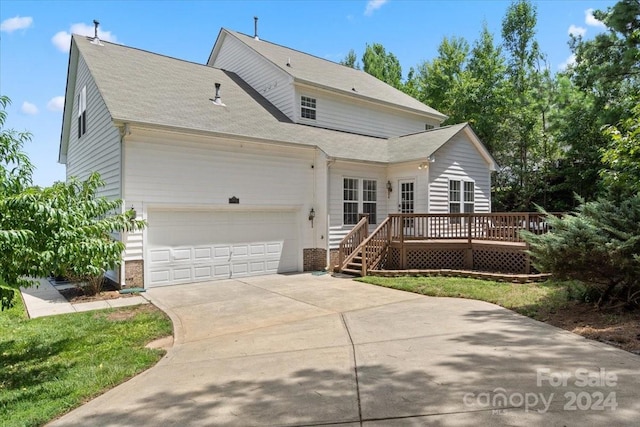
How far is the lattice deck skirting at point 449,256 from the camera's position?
11023 mm

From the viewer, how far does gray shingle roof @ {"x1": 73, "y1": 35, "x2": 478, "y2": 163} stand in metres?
10.7

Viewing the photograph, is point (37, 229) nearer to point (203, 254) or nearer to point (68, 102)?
point (203, 254)

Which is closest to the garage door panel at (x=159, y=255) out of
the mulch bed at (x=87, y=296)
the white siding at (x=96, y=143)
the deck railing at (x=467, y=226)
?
the mulch bed at (x=87, y=296)

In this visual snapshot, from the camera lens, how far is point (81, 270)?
16.2ft

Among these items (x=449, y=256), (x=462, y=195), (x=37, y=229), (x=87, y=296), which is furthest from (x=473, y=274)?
(x=87, y=296)

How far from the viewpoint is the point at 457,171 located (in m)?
14.6

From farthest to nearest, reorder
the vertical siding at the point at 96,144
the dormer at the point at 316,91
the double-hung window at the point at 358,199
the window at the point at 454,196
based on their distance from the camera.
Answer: the dormer at the point at 316,91 < the window at the point at 454,196 < the double-hung window at the point at 358,199 < the vertical siding at the point at 96,144

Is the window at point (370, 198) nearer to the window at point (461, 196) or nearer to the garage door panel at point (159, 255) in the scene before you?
the window at point (461, 196)

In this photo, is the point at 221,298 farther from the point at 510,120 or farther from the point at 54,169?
the point at 510,120

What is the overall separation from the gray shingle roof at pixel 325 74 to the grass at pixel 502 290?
9.42 meters

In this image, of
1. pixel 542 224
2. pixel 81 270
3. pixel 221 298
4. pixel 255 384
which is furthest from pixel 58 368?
pixel 542 224

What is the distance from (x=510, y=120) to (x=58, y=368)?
24924mm

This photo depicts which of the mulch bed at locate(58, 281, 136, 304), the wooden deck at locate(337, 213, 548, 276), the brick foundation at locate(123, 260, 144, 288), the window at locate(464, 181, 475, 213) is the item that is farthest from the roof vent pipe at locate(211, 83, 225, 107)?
the window at locate(464, 181, 475, 213)

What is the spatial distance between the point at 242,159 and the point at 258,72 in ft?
22.9
